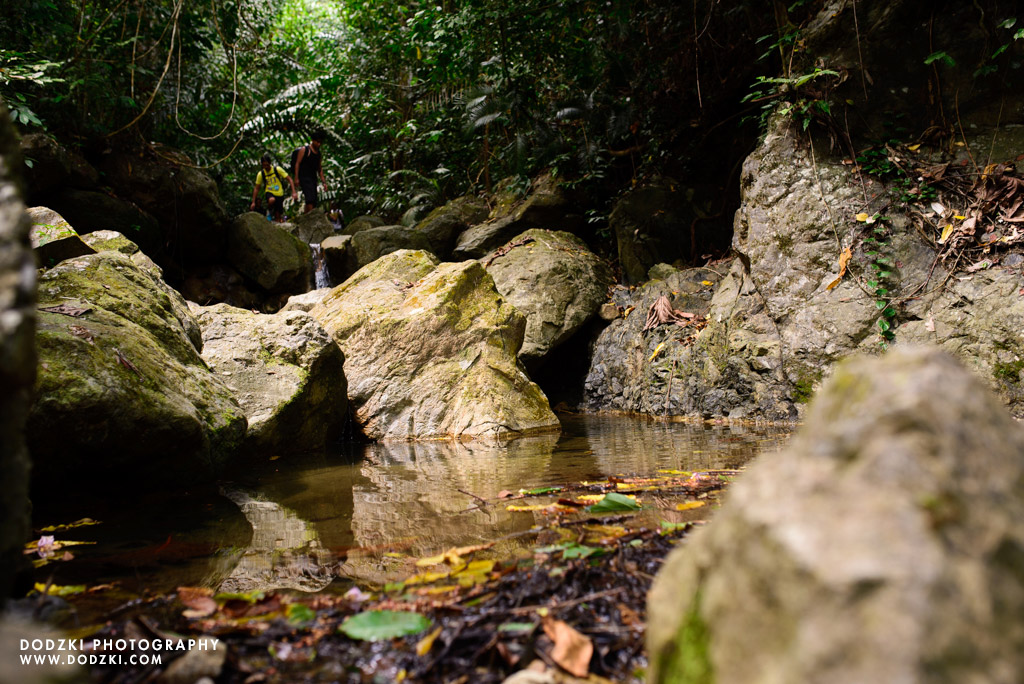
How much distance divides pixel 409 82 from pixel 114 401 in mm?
16006

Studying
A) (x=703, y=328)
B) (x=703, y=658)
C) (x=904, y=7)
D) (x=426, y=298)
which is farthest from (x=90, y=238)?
(x=904, y=7)

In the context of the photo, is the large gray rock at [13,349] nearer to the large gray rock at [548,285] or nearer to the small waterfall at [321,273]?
the large gray rock at [548,285]

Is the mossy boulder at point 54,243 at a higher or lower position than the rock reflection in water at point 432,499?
higher

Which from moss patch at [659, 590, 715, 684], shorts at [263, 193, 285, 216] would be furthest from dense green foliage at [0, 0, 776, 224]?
moss patch at [659, 590, 715, 684]

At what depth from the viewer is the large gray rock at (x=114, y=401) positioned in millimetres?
2686

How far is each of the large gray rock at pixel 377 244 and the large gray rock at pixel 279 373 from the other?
5782 mm

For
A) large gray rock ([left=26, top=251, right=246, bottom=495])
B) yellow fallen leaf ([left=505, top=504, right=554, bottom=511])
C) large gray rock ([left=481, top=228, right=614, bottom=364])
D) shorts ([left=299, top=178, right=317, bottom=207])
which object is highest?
shorts ([left=299, top=178, right=317, bottom=207])

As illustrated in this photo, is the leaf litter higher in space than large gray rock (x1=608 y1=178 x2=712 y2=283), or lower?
lower

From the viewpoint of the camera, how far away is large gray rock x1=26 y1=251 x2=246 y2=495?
2.69 m

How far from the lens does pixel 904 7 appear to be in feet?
20.3

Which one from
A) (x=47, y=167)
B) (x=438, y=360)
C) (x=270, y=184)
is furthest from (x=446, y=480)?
(x=270, y=184)

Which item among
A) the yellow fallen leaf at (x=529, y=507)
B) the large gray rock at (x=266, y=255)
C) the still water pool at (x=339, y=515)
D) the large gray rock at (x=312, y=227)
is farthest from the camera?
the large gray rock at (x=312, y=227)

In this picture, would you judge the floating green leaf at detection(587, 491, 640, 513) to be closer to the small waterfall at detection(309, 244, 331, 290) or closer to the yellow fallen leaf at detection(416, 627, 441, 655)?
the yellow fallen leaf at detection(416, 627, 441, 655)

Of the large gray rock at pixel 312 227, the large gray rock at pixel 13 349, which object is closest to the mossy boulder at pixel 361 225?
the large gray rock at pixel 312 227
